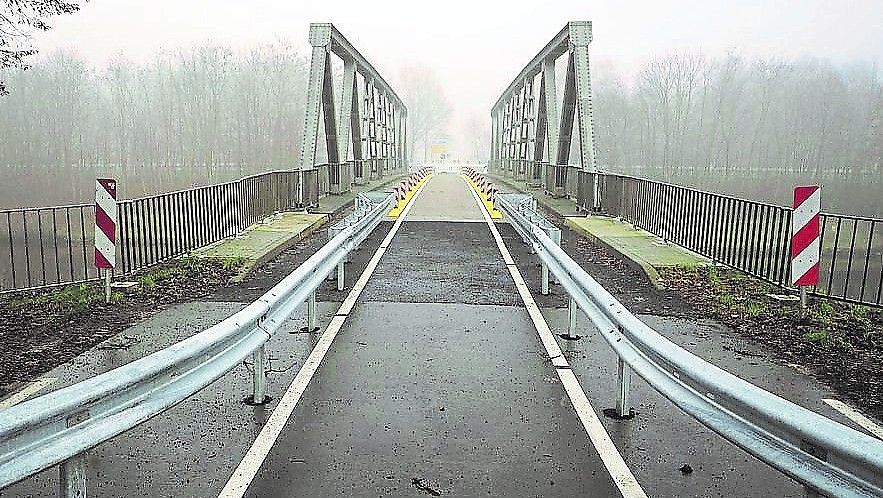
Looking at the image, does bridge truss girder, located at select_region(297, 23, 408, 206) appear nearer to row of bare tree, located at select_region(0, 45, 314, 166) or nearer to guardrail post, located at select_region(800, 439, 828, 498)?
guardrail post, located at select_region(800, 439, 828, 498)

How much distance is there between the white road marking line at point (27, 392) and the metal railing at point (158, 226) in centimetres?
480

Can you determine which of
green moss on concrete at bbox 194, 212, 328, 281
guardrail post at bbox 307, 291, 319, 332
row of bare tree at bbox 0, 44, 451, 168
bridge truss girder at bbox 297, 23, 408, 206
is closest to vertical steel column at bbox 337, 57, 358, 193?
bridge truss girder at bbox 297, 23, 408, 206

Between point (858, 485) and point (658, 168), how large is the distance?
98.5m

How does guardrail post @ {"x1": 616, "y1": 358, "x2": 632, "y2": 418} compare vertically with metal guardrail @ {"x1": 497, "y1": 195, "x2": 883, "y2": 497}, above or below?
below

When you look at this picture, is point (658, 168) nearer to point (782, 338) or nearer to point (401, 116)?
point (401, 116)

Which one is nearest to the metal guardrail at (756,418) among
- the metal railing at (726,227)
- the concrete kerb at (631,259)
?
the metal railing at (726,227)

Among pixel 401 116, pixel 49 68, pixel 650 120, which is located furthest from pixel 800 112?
pixel 49 68

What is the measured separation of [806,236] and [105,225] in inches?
324

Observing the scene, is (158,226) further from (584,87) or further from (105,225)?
(584,87)

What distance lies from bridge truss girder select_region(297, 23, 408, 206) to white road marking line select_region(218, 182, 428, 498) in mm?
14338

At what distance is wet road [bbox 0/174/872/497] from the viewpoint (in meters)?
4.30

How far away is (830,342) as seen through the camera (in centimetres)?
755

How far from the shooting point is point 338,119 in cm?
3059

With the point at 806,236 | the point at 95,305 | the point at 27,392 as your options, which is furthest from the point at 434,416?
the point at 806,236
